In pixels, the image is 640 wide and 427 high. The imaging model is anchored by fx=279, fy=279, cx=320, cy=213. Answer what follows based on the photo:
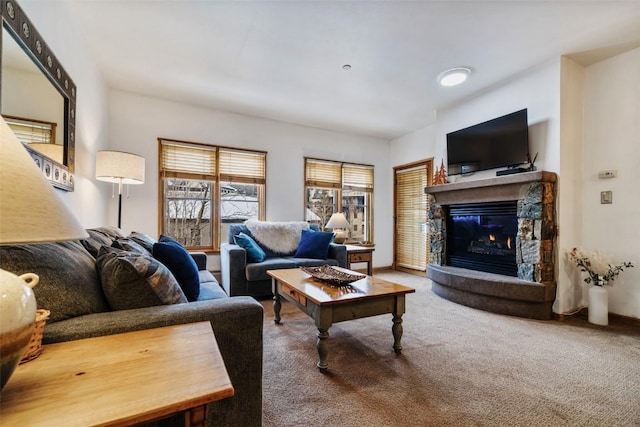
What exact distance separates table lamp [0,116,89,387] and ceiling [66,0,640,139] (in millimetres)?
2086

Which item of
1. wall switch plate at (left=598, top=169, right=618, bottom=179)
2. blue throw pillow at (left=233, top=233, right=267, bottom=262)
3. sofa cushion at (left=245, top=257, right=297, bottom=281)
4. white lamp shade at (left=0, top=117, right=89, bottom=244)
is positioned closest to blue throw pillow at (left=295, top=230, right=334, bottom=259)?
sofa cushion at (left=245, top=257, right=297, bottom=281)

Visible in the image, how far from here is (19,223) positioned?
53cm

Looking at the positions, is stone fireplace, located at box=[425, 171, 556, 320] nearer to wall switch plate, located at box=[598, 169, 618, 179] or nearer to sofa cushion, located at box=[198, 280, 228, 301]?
wall switch plate, located at box=[598, 169, 618, 179]

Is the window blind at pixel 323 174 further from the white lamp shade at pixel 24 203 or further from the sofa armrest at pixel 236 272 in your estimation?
the white lamp shade at pixel 24 203

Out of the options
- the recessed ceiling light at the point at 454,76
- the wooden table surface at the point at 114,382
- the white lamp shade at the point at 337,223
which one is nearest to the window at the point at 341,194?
the white lamp shade at the point at 337,223

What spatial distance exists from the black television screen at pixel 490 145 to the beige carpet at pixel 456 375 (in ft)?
5.79

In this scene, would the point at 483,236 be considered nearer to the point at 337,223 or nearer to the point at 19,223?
the point at 337,223

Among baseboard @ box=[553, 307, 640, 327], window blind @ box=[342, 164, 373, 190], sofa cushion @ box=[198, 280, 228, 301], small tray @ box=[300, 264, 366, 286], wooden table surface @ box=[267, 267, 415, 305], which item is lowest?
baseboard @ box=[553, 307, 640, 327]

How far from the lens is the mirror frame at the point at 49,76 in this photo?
4.57 ft

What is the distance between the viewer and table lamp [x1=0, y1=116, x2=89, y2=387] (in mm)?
530

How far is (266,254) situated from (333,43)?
8.69 feet

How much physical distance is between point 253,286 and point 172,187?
6.25ft

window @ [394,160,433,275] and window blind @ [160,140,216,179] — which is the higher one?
window blind @ [160,140,216,179]

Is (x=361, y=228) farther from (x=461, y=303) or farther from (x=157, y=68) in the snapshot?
(x=157, y=68)
